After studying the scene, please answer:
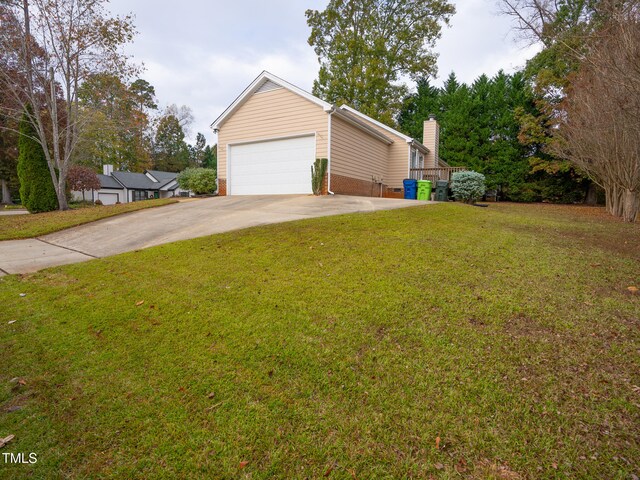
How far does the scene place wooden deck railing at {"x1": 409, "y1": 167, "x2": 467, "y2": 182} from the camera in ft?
52.9

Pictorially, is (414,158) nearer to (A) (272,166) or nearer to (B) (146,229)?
(A) (272,166)

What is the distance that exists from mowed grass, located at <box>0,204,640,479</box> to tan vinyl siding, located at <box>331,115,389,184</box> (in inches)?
339

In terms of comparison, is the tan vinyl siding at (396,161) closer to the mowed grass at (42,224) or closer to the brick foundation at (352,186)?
the brick foundation at (352,186)

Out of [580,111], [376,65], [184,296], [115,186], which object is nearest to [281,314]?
[184,296]

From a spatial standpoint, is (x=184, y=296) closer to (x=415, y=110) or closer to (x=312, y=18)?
(x=312, y=18)

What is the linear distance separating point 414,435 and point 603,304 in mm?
2802

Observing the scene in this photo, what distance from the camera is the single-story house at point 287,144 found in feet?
39.9

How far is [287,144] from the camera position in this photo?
1297 centimetres

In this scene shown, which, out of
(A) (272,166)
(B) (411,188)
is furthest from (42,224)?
(B) (411,188)

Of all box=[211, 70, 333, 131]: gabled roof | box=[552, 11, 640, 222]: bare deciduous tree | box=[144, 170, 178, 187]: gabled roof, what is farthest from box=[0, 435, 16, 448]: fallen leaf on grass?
box=[144, 170, 178, 187]: gabled roof

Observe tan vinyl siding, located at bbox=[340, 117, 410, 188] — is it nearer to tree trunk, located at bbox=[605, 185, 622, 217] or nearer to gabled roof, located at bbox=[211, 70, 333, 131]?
gabled roof, located at bbox=[211, 70, 333, 131]

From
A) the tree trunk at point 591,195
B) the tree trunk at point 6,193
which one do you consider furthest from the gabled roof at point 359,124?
the tree trunk at point 6,193

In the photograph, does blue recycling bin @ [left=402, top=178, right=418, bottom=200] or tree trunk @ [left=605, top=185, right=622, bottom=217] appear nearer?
tree trunk @ [left=605, top=185, right=622, bottom=217]

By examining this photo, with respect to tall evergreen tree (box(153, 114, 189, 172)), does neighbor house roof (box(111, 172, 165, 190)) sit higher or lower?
lower
